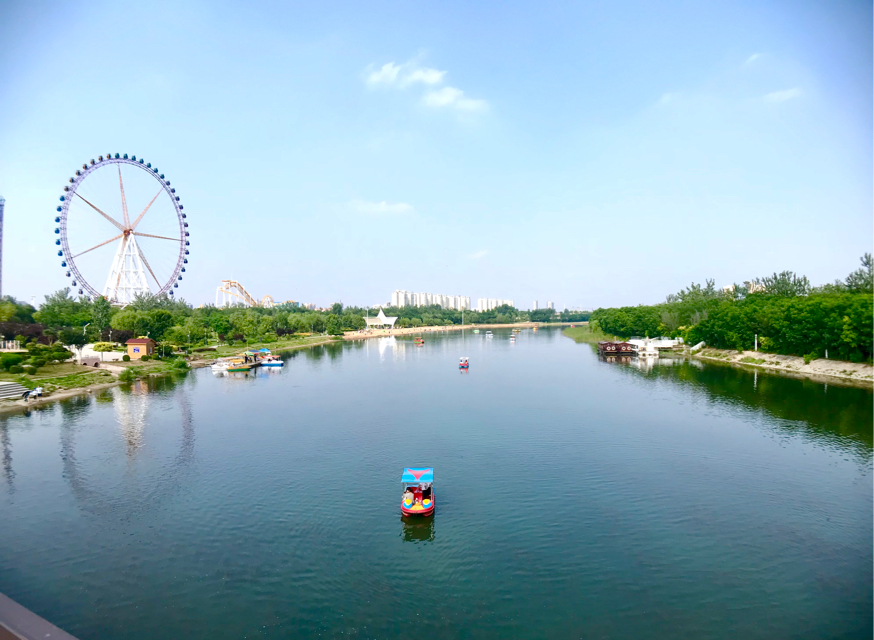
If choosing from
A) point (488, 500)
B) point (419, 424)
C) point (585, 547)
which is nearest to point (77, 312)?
point (419, 424)

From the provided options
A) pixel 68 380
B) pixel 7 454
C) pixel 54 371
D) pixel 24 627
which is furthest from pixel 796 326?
pixel 54 371

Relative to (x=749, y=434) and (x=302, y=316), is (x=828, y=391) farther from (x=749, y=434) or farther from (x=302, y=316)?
(x=302, y=316)

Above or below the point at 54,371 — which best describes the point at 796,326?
above

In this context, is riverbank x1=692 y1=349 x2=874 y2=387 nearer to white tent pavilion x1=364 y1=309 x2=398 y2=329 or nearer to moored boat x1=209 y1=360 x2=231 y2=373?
moored boat x1=209 y1=360 x2=231 y2=373

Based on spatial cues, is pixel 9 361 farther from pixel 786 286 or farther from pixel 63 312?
pixel 786 286

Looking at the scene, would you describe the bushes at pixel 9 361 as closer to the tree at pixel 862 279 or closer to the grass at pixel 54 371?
the grass at pixel 54 371

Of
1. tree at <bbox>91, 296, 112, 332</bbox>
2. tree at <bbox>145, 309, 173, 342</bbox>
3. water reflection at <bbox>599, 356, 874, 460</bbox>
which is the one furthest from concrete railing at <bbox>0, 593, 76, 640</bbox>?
tree at <bbox>91, 296, 112, 332</bbox>
